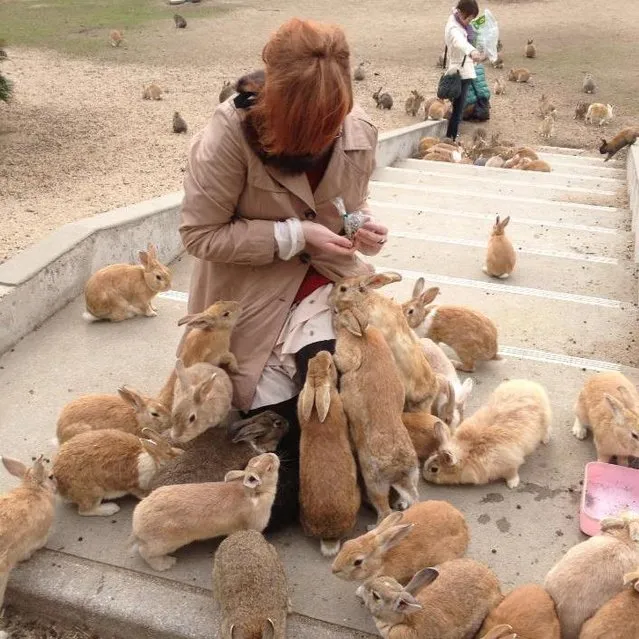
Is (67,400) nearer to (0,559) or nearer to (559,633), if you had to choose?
(0,559)

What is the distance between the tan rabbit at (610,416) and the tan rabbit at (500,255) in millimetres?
1972

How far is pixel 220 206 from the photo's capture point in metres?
3.37

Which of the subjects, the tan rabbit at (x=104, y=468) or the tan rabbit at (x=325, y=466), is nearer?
the tan rabbit at (x=325, y=466)

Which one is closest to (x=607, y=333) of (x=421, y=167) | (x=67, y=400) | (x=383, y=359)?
(x=383, y=359)

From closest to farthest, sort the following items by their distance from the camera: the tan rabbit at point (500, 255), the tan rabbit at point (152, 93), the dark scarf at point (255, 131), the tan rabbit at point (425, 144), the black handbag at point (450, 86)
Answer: the dark scarf at point (255, 131), the tan rabbit at point (500, 255), the tan rabbit at point (425, 144), the black handbag at point (450, 86), the tan rabbit at point (152, 93)

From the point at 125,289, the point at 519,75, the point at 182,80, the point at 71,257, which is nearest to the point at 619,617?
the point at 125,289

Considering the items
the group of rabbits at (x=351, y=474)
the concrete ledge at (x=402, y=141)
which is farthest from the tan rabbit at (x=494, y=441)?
the concrete ledge at (x=402, y=141)

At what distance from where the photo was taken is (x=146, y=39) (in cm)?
1777

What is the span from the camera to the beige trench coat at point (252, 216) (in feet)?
10.8

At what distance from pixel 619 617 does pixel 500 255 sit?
3586 millimetres

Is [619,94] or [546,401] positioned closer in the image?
[546,401]

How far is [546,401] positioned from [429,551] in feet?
4.10

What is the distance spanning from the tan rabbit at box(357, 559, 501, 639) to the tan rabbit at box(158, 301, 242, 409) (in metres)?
1.32

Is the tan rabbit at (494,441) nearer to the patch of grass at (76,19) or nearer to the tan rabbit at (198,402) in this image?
the tan rabbit at (198,402)
